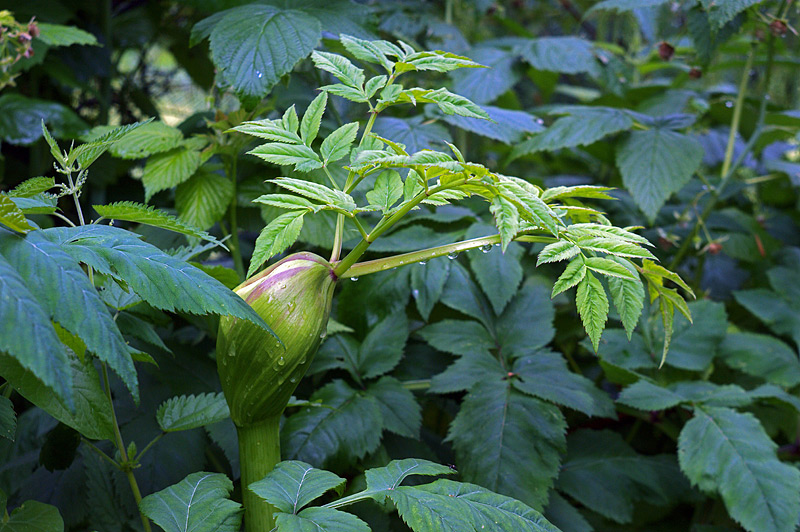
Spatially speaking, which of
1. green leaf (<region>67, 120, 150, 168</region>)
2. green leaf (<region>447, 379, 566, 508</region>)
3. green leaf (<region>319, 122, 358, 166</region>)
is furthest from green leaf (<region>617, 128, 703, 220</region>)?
green leaf (<region>67, 120, 150, 168</region>)

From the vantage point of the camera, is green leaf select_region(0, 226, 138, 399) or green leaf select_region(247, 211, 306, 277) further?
green leaf select_region(247, 211, 306, 277)

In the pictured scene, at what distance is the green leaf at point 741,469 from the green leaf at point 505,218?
1.94 ft

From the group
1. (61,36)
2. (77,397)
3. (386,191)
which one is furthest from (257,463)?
(61,36)

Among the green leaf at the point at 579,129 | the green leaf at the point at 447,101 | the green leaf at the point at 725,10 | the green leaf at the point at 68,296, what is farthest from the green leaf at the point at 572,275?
the green leaf at the point at 725,10

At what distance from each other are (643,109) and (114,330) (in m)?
1.56

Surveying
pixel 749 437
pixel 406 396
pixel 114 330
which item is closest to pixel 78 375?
pixel 114 330

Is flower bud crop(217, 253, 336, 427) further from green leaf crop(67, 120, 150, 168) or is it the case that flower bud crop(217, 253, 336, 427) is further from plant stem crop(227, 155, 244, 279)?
plant stem crop(227, 155, 244, 279)

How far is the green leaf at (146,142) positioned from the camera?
2.99ft

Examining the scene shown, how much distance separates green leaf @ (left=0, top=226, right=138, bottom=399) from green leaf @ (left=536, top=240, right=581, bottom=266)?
371 millimetres

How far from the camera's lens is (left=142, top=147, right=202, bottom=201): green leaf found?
0.89m

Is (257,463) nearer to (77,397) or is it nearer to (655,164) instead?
(77,397)

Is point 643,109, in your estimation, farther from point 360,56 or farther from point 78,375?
point 78,375

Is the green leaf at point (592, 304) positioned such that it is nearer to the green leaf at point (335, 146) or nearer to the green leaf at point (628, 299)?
the green leaf at point (628, 299)

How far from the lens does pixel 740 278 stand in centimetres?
164
